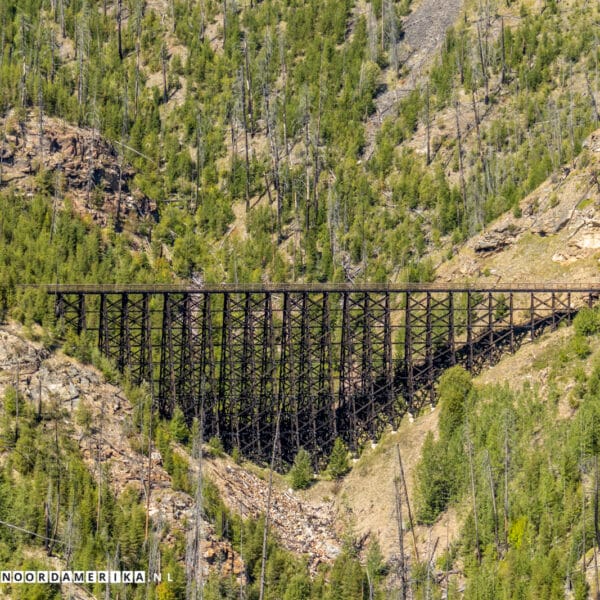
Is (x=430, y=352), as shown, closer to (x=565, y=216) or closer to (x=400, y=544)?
(x=400, y=544)

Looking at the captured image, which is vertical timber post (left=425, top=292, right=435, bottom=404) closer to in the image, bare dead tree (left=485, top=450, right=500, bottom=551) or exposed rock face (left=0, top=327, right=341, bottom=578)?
exposed rock face (left=0, top=327, right=341, bottom=578)

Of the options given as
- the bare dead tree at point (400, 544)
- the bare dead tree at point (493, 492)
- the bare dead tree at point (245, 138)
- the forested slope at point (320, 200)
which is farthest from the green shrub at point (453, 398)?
the bare dead tree at point (245, 138)

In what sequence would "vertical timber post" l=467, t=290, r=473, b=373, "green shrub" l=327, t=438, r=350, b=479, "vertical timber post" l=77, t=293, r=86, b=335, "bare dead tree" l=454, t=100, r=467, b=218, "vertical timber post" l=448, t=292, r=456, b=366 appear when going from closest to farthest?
"vertical timber post" l=77, t=293, r=86, b=335, "green shrub" l=327, t=438, r=350, b=479, "vertical timber post" l=448, t=292, r=456, b=366, "vertical timber post" l=467, t=290, r=473, b=373, "bare dead tree" l=454, t=100, r=467, b=218

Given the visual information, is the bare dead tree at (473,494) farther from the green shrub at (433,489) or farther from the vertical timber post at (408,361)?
the vertical timber post at (408,361)

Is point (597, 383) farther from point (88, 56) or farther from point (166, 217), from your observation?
point (88, 56)

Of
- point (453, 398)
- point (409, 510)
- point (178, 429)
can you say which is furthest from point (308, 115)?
point (409, 510)

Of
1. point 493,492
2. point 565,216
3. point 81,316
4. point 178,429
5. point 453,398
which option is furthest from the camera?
point 565,216

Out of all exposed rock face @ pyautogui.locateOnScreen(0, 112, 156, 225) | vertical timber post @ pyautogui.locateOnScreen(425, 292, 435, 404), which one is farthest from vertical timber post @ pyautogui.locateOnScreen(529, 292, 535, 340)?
exposed rock face @ pyautogui.locateOnScreen(0, 112, 156, 225)
